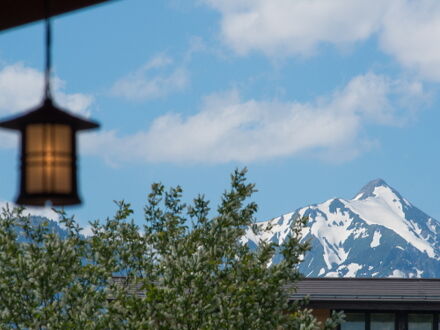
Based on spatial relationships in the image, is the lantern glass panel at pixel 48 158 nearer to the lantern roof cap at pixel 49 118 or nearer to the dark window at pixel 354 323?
the lantern roof cap at pixel 49 118

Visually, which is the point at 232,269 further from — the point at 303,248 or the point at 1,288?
the point at 1,288

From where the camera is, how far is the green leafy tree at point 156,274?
17.1m

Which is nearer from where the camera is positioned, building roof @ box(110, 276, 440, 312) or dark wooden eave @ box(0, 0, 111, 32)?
dark wooden eave @ box(0, 0, 111, 32)

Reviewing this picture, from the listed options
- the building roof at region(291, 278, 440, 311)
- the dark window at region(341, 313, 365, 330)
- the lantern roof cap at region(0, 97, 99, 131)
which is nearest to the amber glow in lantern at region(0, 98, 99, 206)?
the lantern roof cap at region(0, 97, 99, 131)

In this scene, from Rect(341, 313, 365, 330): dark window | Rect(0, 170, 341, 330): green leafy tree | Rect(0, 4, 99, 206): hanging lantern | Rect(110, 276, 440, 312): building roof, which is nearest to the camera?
Rect(0, 4, 99, 206): hanging lantern

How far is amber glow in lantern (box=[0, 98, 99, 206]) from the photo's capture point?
673cm

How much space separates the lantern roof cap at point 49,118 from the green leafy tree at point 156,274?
10.0 m

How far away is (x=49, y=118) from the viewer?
6816 millimetres

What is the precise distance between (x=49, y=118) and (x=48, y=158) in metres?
0.29

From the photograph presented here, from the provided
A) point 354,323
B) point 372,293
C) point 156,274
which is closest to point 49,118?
point 156,274

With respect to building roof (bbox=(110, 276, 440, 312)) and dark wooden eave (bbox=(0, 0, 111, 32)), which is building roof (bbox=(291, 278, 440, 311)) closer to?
building roof (bbox=(110, 276, 440, 312))

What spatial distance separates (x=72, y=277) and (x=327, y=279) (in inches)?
764

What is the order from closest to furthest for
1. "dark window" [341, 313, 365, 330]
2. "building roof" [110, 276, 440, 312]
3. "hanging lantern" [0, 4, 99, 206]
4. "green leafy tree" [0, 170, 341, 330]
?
"hanging lantern" [0, 4, 99, 206] → "green leafy tree" [0, 170, 341, 330] → "building roof" [110, 276, 440, 312] → "dark window" [341, 313, 365, 330]

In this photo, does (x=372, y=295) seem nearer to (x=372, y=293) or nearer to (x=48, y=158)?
(x=372, y=293)
